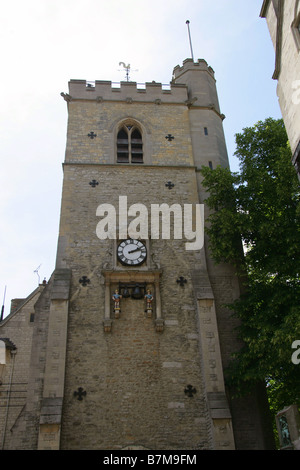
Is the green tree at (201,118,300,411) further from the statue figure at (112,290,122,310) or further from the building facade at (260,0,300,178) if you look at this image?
the statue figure at (112,290,122,310)

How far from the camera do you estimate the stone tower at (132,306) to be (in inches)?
513

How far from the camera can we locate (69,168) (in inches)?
709

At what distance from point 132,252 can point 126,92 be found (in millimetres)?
8532

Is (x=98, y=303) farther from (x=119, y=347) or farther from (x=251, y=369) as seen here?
(x=251, y=369)

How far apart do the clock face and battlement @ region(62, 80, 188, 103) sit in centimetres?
738

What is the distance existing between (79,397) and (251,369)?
4.89 m

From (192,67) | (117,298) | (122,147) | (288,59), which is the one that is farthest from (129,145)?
(288,59)

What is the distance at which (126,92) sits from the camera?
68.5ft

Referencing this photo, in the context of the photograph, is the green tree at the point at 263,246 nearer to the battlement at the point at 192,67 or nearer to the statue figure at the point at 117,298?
the statue figure at the point at 117,298

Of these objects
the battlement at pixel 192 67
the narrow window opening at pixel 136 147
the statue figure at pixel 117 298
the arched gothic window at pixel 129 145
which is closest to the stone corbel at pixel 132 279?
the statue figure at pixel 117 298

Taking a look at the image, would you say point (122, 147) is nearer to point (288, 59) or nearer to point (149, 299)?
point (149, 299)

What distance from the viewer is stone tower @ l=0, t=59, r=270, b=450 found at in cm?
1303

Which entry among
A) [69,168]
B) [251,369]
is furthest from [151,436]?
[69,168]

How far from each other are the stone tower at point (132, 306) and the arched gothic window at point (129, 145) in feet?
0.15
